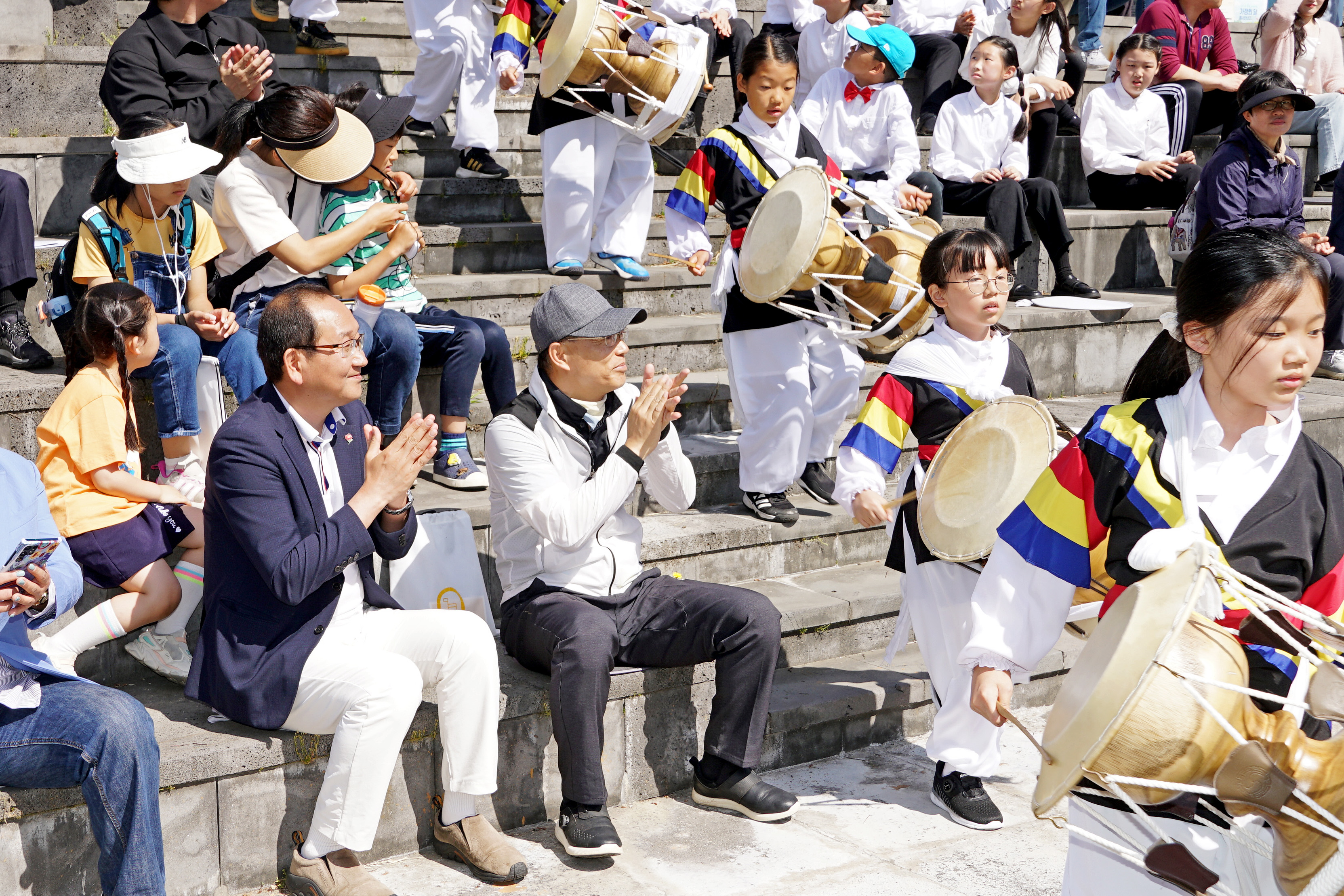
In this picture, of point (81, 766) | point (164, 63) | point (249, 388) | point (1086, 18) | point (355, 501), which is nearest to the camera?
point (81, 766)

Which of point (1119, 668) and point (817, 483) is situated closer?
point (1119, 668)

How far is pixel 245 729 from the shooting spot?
11.3 feet

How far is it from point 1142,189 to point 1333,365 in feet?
5.45

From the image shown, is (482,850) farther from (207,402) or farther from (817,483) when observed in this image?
(817,483)

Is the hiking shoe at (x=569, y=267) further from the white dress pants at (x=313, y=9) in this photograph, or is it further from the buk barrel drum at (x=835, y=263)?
the white dress pants at (x=313, y=9)

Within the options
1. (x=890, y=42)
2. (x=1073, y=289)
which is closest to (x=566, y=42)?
(x=890, y=42)

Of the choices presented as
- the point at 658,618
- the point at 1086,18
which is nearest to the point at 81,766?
the point at 658,618

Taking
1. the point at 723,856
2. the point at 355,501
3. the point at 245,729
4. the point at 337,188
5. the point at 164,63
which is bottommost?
the point at 723,856

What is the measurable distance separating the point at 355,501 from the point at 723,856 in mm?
1465

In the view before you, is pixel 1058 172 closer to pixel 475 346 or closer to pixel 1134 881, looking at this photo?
pixel 475 346

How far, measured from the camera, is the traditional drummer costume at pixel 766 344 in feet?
17.0

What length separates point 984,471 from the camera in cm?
356

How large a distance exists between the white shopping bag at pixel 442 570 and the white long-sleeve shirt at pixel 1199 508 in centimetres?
191

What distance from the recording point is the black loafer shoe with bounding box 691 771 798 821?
12.7 feet
